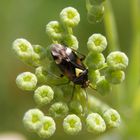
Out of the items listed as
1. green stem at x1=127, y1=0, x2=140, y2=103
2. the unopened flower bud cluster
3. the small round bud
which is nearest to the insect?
the small round bud

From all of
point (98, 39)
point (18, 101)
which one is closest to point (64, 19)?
point (98, 39)

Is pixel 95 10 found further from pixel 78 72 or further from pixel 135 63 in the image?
pixel 135 63

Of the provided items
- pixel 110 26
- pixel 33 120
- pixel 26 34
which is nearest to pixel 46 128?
pixel 33 120

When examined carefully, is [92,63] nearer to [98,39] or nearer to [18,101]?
[98,39]

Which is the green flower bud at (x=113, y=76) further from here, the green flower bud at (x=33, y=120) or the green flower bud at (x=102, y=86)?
the green flower bud at (x=33, y=120)

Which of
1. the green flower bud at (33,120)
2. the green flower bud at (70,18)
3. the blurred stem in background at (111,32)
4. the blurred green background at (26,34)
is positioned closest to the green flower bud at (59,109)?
the green flower bud at (33,120)

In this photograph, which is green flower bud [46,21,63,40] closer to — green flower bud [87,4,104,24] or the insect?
the insect
